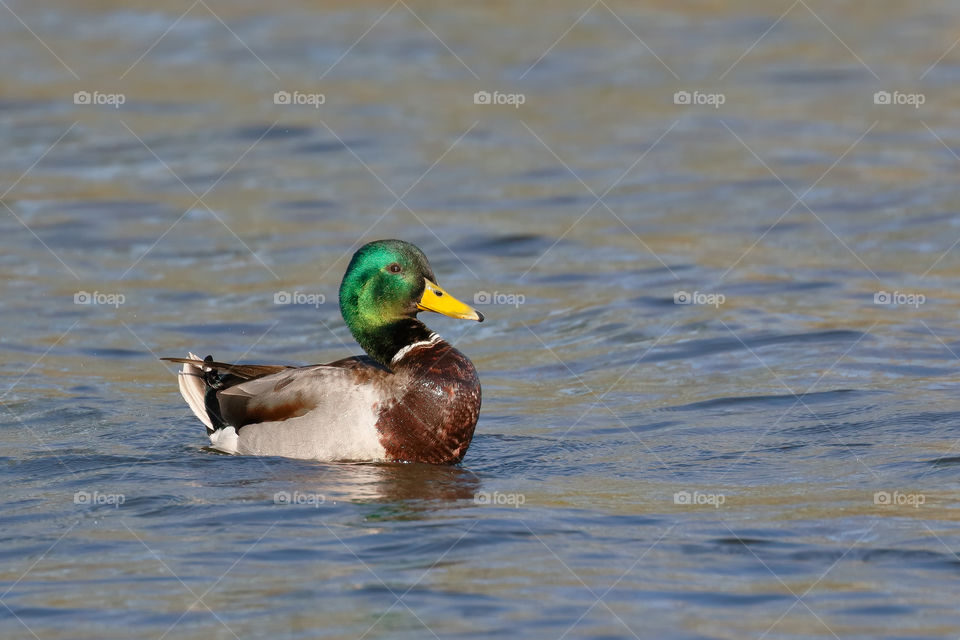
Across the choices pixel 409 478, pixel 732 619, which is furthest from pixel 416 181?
pixel 732 619

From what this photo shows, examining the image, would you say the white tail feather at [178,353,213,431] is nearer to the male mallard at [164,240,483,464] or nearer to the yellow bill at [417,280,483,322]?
the male mallard at [164,240,483,464]

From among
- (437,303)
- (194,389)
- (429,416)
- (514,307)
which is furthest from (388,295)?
(514,307)

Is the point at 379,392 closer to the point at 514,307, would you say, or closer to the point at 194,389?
the point at 194,389

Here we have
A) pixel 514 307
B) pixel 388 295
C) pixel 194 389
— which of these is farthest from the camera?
pixel 514 307

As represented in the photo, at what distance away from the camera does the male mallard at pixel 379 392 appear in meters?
9.47

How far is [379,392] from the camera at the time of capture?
9516mm

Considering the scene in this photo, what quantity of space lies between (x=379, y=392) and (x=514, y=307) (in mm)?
4232

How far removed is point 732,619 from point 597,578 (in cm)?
77

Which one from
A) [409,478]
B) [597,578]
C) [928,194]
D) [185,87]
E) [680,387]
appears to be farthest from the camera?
[185,87]

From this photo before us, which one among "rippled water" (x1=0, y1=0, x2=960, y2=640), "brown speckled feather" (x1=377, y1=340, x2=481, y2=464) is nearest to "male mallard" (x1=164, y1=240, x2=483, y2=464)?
"brown speckled feather" (x1=377, y1=340, x2=481, y2=464)

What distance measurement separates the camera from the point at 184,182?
17.2 m

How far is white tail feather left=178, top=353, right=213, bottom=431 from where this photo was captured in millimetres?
10280

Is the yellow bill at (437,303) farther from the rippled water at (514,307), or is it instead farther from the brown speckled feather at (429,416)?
the rippled water at (514,307)

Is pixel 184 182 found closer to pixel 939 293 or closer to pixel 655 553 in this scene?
pixel 939 293
